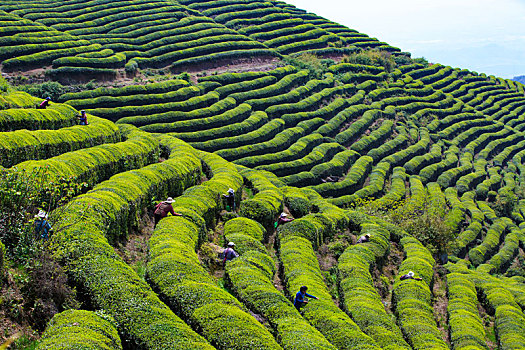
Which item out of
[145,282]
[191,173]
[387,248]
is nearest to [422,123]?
[387,248]

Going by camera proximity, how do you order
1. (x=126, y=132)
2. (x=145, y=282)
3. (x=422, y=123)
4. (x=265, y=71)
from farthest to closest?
(x=422, y=123)
(x=265, y=71)
(x=126, y=132)
(x=145, y=282)

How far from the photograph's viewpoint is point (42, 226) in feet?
50.2

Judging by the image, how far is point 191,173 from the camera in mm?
29625

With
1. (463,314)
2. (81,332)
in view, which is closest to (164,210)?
(81,332)

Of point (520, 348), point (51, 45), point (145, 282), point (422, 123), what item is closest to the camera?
point (145, 282)

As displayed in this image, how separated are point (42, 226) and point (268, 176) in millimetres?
27220

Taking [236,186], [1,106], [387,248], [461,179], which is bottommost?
[461,179]

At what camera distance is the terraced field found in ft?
53.1

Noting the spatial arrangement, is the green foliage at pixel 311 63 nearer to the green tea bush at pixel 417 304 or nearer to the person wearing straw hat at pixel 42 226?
the green tea bush at pixel 417 304

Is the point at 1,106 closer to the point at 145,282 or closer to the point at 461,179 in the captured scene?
the point at 145,282

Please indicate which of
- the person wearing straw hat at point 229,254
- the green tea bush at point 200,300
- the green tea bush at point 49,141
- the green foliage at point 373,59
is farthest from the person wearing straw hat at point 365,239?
the green foliage at point 373,59

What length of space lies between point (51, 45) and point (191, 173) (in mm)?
33428

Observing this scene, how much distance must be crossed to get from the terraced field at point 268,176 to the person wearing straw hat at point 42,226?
38 centimetres

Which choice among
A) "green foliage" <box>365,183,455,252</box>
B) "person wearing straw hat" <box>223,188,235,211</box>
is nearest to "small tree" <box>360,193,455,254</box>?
"green foliage" <box>365,183,455,252</box>
